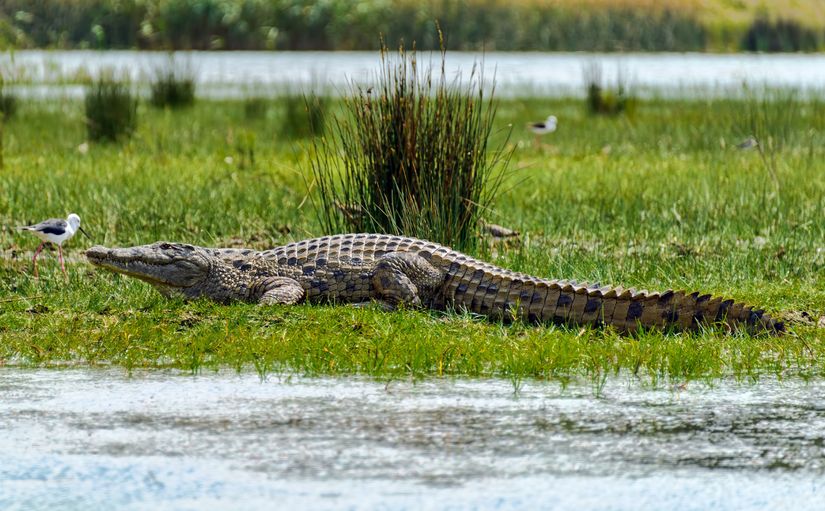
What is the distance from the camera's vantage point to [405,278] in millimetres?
7527

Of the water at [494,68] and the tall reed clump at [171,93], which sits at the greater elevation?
the tall reed clump at [171,93]

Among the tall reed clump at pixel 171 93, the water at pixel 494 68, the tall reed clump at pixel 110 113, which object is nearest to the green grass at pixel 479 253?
the tall reed clump at pixel 110 113

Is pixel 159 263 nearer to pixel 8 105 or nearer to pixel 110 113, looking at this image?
pixel 110 113

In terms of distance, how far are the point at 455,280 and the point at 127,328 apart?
1818mm

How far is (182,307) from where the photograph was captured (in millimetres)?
7484

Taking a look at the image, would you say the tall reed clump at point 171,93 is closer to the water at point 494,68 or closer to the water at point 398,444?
the water at point 494,68

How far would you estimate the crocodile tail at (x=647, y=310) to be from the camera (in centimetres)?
680

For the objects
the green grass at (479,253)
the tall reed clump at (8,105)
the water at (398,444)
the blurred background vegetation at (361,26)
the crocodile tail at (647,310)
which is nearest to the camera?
the water at (398,444)

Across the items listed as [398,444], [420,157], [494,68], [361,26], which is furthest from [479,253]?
[361,26]

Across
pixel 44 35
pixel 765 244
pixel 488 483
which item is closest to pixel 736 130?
pixel 765 244

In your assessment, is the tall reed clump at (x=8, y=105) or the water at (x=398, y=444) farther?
the tall reed clump at (x=8, y=105)

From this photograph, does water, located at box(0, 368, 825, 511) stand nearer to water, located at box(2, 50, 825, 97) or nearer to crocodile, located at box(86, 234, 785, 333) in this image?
crocodile, located at box(86, 234, 785, 333)

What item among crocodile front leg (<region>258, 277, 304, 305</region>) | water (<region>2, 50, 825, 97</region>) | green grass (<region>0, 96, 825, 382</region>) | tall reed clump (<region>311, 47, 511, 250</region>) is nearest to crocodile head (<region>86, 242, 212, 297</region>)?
green grass (<region>0, 96, 825, 382</region>)

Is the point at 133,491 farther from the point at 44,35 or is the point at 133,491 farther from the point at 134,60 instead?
the point at 44,35
